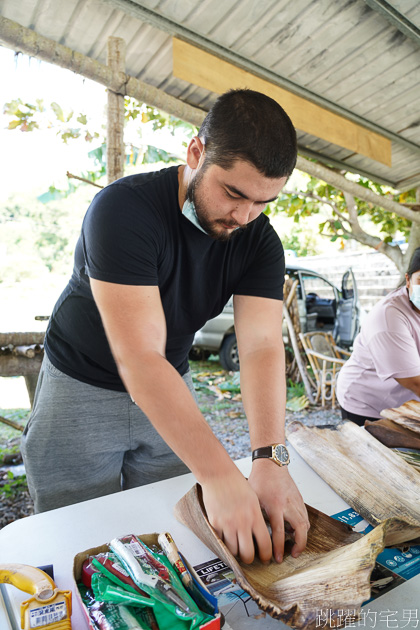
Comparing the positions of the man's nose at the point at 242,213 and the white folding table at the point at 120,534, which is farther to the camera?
the man's nose at the point at 242,213

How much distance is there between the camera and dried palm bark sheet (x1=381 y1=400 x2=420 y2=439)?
A: 1.54 m

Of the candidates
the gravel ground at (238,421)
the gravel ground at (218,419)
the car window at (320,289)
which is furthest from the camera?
the car window at (320,289)

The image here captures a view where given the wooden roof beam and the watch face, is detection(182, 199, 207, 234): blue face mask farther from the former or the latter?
the wooden roof beam

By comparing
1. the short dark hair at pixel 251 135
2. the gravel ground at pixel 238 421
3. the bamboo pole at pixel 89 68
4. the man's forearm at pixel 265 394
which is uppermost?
the bamboo pole at pixel 89 68

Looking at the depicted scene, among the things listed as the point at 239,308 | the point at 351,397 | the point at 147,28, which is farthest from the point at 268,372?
the point at 147,28

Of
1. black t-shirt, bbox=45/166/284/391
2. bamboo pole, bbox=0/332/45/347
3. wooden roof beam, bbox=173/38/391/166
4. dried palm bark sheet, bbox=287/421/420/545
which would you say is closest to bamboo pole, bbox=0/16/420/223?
wooden roof beam, bbox=173/38/391/166

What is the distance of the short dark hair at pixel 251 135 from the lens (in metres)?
1.09

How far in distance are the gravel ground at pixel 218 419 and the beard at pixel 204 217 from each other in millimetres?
2073

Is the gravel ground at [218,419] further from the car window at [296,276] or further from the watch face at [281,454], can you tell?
the watch face at [281,454]

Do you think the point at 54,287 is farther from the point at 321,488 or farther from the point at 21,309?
the point at 321,488

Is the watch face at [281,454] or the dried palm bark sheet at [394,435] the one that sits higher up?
the watch face at [281,454]

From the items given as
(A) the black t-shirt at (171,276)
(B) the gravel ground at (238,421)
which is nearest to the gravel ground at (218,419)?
(B) the gravel ground at (238,421)

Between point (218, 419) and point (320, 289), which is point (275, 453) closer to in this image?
point (218, 419)

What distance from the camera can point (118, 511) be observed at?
3.61ft
